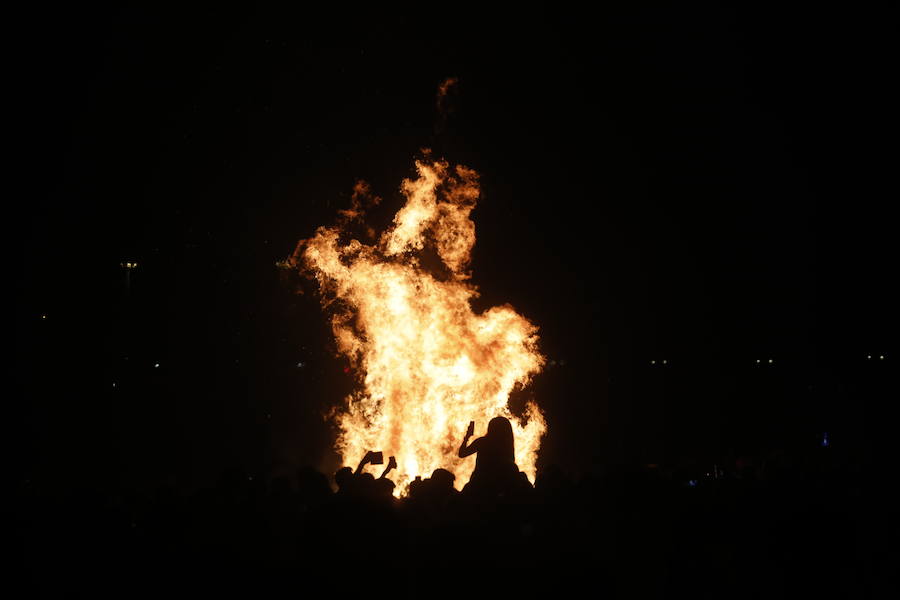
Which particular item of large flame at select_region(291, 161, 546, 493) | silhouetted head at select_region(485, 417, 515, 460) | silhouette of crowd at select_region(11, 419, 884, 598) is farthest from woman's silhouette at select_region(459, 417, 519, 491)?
large flame at select_region(291, 161, 546, 493)

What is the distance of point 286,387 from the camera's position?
23000 millimetres

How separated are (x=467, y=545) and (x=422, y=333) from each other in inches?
272

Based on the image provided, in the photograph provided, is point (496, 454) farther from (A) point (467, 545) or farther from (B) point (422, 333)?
(B) point (422, 333)

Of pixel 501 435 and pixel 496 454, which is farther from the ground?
pixel 501 435

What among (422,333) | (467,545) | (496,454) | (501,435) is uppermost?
(422,333)

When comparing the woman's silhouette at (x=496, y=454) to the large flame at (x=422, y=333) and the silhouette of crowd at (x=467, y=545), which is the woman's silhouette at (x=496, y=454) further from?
the large flame at (x=422, y=333)

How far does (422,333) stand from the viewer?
11.1 m

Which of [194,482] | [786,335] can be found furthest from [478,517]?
[786,335]

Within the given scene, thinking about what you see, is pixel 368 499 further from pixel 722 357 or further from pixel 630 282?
pixel 722 357

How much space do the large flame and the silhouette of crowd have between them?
205 inches

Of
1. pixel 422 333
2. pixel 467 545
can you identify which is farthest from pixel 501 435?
pixel 422 333

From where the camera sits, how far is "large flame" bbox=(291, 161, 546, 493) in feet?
35.3

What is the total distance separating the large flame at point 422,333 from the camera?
10750mm

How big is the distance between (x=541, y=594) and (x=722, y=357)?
29578 millimetres
